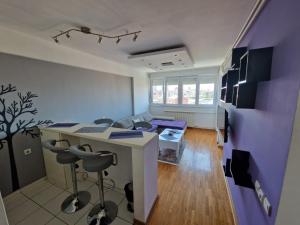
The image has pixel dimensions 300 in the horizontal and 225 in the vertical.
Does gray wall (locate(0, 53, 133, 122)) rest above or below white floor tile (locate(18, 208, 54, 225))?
above

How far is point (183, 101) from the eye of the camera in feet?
20.0

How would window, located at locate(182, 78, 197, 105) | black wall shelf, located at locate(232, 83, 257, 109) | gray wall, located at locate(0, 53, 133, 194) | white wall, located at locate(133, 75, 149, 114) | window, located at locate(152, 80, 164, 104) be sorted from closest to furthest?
black wall shelf, located at locate(232, 83, 257, 109) → gray wall, located at locate(0, 53, 133, 194) → white wall, located at locate(133, 75, 149, 114) → window, located at locate(182, 78, 197, 105) → window, located at locate(152, 80, 164, 104)

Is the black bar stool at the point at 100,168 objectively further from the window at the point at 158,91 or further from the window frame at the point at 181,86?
the window at the point at 158,91

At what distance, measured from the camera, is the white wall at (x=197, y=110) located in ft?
17.8

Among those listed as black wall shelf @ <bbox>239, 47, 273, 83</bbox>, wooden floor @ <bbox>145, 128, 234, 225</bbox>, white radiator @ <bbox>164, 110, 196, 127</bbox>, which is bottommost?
wooden floor @ <bbox>145, 128, 234, 225</bbox>

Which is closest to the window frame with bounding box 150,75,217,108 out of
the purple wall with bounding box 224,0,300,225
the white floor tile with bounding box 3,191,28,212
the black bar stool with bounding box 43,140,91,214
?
the purple wall with bounding box 224,0,300,225

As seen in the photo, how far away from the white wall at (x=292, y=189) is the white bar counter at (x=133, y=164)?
3.56ft

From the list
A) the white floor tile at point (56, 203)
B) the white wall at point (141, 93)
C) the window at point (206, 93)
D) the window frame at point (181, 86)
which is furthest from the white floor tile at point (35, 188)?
the window at point (206, 93)

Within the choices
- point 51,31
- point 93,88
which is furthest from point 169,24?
point 93,88

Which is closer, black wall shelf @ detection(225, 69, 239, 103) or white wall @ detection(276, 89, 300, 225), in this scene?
white wall @ detection(276, 89, 300, 225)

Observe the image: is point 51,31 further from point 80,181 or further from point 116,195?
point 116,195

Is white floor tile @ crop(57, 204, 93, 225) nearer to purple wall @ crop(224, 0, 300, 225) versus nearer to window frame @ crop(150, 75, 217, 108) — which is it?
purple wall @ crop(224, 0, 300, 225)

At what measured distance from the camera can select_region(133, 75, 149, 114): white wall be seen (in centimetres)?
535

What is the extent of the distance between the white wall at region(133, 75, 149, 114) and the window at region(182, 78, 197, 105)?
173 centimetres
